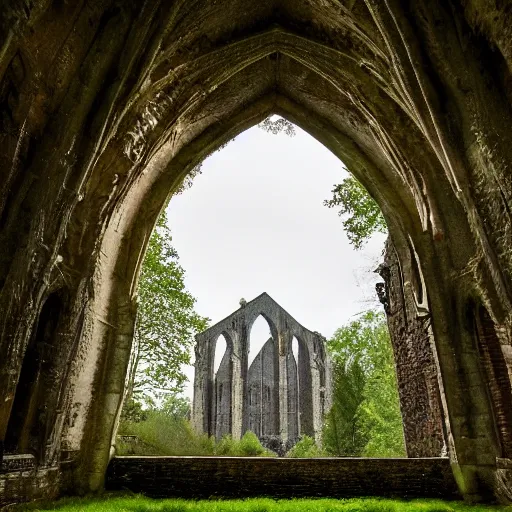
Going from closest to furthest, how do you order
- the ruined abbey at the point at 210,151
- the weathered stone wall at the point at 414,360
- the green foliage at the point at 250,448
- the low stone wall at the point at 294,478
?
the ruined abbey at the point at 210,151 < the low stone wall at the point at 294,478 < the weathered stone wall at the point at 414,360 < the green foliage at the point at 250,448

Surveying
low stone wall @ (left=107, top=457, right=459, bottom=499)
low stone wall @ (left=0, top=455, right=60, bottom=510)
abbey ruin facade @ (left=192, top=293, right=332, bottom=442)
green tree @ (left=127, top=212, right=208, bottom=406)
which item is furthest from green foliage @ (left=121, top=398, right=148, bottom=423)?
low stone wall @ (left=0, top=455, right=60, bottom=510)

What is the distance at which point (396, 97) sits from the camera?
5840mm

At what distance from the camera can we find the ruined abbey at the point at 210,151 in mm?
3980

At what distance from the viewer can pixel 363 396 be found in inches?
600

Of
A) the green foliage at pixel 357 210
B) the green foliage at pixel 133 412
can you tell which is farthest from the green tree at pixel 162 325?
the green foliage at pixel 357 210

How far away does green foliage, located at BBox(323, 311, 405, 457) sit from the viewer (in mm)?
14617

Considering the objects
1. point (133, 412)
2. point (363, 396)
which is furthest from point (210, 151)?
point (133, 412)

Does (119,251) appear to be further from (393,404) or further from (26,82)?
(393,404)

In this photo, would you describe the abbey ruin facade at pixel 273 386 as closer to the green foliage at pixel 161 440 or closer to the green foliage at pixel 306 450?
the green foliage at pixel 306 450

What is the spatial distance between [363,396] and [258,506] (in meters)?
11.2

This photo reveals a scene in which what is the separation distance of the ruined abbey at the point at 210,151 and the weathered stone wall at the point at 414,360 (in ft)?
0.15

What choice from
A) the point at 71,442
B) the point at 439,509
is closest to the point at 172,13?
the point at 71,442

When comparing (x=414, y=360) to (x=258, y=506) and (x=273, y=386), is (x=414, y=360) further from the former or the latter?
(x=273, y=386)

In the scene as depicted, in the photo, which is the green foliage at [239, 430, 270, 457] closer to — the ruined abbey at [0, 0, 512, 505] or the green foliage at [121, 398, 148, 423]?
the green foliage at [121, 398, 148, 423]
